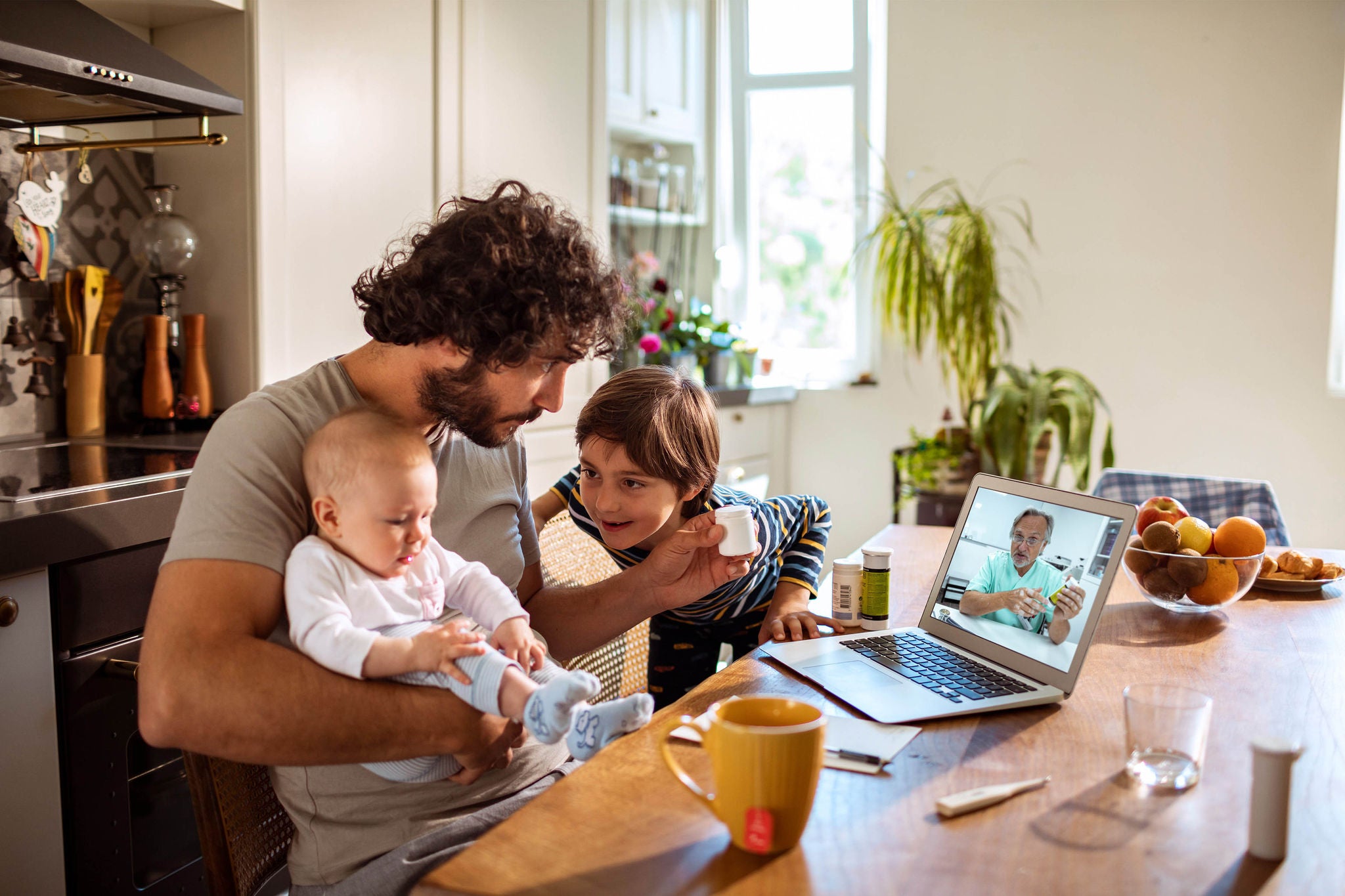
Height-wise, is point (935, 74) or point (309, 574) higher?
point (935, 74)

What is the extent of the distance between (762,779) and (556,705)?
254mm

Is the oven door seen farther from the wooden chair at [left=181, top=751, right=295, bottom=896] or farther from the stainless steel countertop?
the wooden chair at [left=181, top=751, right=295, bottom=896]

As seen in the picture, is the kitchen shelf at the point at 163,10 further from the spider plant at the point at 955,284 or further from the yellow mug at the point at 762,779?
the spider plant at the point at 955,284

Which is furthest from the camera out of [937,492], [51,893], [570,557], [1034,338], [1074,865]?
[1034,338]

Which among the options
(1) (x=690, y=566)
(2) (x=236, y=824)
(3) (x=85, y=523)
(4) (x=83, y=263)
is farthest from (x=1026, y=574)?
(4) (x=83, y=263)

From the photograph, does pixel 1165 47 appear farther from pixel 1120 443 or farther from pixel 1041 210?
pixel 1120 443

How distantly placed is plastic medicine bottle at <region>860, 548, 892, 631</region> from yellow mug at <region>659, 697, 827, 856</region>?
676 millimetres

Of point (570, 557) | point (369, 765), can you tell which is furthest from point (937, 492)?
point (369, 765)

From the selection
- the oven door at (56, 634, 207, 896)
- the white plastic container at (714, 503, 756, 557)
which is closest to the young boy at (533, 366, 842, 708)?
the white plastic container at (714, 503, 756, 557)

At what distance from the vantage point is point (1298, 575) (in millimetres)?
1721

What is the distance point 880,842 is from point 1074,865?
146 millimetres

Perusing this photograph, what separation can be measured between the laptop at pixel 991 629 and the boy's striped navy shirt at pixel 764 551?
12.6 inches

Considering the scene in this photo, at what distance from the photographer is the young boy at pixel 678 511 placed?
1.59m

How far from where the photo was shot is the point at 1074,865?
79 centimetres
